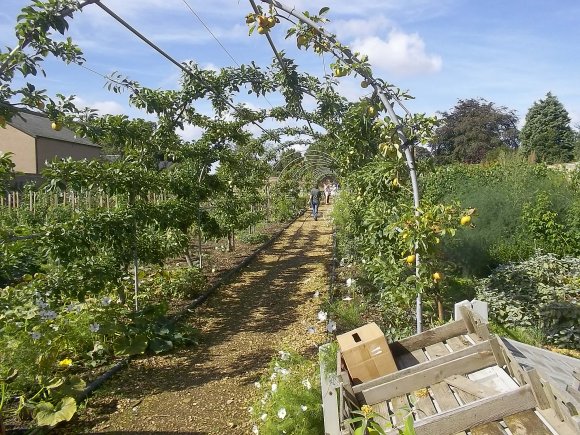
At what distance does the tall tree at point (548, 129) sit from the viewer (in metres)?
36.1

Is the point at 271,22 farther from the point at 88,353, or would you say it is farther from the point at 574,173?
the point at 574,173

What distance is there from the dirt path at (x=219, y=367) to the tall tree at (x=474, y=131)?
119ft

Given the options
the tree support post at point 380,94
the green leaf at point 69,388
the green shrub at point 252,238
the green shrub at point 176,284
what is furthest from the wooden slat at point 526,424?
the green shrub at point 252,238

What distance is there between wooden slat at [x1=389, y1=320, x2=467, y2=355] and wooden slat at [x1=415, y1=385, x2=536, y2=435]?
1.29m

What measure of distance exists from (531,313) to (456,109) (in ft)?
139

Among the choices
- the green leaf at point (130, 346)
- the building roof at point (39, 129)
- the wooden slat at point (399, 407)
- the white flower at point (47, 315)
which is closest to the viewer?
the wooden slat at point (399, 407)

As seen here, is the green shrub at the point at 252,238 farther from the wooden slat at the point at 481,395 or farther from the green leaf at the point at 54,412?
the wooden slat at the point at 481,395

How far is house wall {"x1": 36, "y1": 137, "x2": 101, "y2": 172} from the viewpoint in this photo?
31.6 meters

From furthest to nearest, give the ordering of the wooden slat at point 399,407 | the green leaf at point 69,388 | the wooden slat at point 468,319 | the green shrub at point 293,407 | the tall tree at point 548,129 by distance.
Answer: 1. the tall tree at point 548,129
2. the green leaf at point 69,388
3. the wooden slat at point 468,319
4. the green shrub at point 293,407
5. the wooden slat at point 399,407

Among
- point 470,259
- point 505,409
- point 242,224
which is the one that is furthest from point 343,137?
point 242,224

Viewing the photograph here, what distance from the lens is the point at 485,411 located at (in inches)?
92.7

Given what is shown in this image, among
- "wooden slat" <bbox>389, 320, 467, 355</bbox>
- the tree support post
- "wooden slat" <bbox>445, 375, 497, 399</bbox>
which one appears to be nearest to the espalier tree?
the tree support post

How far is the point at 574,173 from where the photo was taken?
10.1 metres

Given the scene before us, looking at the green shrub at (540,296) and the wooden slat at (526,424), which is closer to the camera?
the wooden slat at (526,424)
